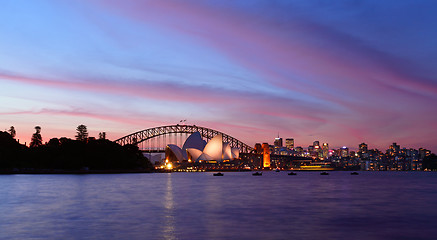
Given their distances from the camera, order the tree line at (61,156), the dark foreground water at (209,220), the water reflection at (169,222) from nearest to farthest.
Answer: the water reflection at (169,222) → the dark foreground water at (209,220) → the tree line at (61,156)

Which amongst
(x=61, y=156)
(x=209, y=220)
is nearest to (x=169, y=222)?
(x=209, y=220)

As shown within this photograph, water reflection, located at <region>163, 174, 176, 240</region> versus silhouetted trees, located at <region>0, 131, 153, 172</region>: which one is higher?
silhouetted trees, located at <region>0, 131, 153, 172</region>

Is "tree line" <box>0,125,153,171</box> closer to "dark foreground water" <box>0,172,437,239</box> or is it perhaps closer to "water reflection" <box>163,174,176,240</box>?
"dark foreground water" <box>0,172,437,239</box>

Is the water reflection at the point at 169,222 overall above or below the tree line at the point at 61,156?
below

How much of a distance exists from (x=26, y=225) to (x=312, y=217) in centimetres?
2389

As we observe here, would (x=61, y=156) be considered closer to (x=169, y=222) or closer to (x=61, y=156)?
(x=61, y=156)

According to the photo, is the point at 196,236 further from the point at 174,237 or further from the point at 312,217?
the point at 312,217

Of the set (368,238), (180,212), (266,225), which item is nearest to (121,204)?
(180,212)

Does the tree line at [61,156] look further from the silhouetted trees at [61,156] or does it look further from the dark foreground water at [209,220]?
the dark foreground water at [209,220]

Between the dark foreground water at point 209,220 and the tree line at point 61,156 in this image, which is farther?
the tree line at point 61,156

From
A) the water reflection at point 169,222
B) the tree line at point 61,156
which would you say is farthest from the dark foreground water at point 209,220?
the tree line at point 61,156

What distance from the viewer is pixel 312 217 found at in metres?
41.0

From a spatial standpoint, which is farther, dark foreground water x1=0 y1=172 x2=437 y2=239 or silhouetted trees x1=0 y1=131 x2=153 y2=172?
silhouetted trees x1=0 y1=131 x2=153 y2=172

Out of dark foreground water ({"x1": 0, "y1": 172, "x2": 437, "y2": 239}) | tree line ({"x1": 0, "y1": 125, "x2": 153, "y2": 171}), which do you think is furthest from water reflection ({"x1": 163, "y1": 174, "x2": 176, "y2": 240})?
tree line ({"x1": 0, "y1": 125, "x2": 153, "y2": 171})
